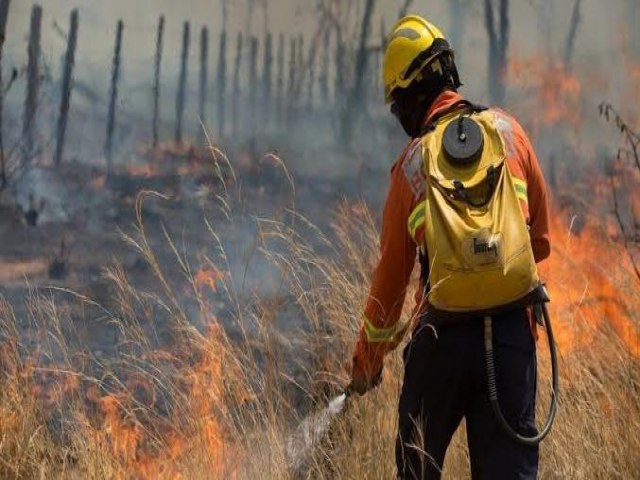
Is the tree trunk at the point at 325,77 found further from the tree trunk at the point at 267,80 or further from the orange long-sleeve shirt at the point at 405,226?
the orange long-sleeve shirt at the point at 405,226

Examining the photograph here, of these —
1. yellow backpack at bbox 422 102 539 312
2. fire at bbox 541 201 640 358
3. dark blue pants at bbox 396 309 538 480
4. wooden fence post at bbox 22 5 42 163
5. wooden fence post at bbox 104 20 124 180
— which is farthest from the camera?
wooden fence post at bbox 104 20 124 180

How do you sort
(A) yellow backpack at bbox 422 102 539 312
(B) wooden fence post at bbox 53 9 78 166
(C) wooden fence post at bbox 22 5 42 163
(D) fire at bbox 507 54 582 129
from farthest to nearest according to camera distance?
(D) fire at bbox 507 54 582 129 < (B) wooden fence post at bbox 53 9 78 166 < (C) wooden fence post at bbox 22 5 42 163 < (A) yellow backpack at bbox 422 102 539 312

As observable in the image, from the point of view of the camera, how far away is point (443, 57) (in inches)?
91.9

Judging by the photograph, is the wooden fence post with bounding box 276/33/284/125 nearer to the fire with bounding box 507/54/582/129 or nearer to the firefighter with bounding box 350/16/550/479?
the fire with bounding box 507/54/582/129

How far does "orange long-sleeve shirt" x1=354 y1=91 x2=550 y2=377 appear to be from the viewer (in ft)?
7.04

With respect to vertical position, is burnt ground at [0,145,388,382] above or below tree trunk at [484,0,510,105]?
below

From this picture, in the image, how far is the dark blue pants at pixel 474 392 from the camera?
6.86 ft

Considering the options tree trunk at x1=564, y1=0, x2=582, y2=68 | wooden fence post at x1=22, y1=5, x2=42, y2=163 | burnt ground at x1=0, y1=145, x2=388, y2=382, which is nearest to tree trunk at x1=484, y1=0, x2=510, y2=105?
tree trunk at x1=564, y1=0, x2=582, y2=68

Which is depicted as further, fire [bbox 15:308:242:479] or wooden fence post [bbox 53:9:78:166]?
wooden fence post [bbox 53:9:78:166]

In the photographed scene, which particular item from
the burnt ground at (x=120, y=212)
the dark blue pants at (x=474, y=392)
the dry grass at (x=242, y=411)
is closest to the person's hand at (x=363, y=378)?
the dark blue pants at (x=474, y=392)

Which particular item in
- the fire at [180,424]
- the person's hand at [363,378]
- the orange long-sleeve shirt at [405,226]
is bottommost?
the fire at [180,424]

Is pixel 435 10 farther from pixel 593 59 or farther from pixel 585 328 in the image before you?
pixel 585 328

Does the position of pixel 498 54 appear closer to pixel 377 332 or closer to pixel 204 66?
pixel 204 66

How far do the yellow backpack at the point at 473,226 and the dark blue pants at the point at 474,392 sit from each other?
100 mm
